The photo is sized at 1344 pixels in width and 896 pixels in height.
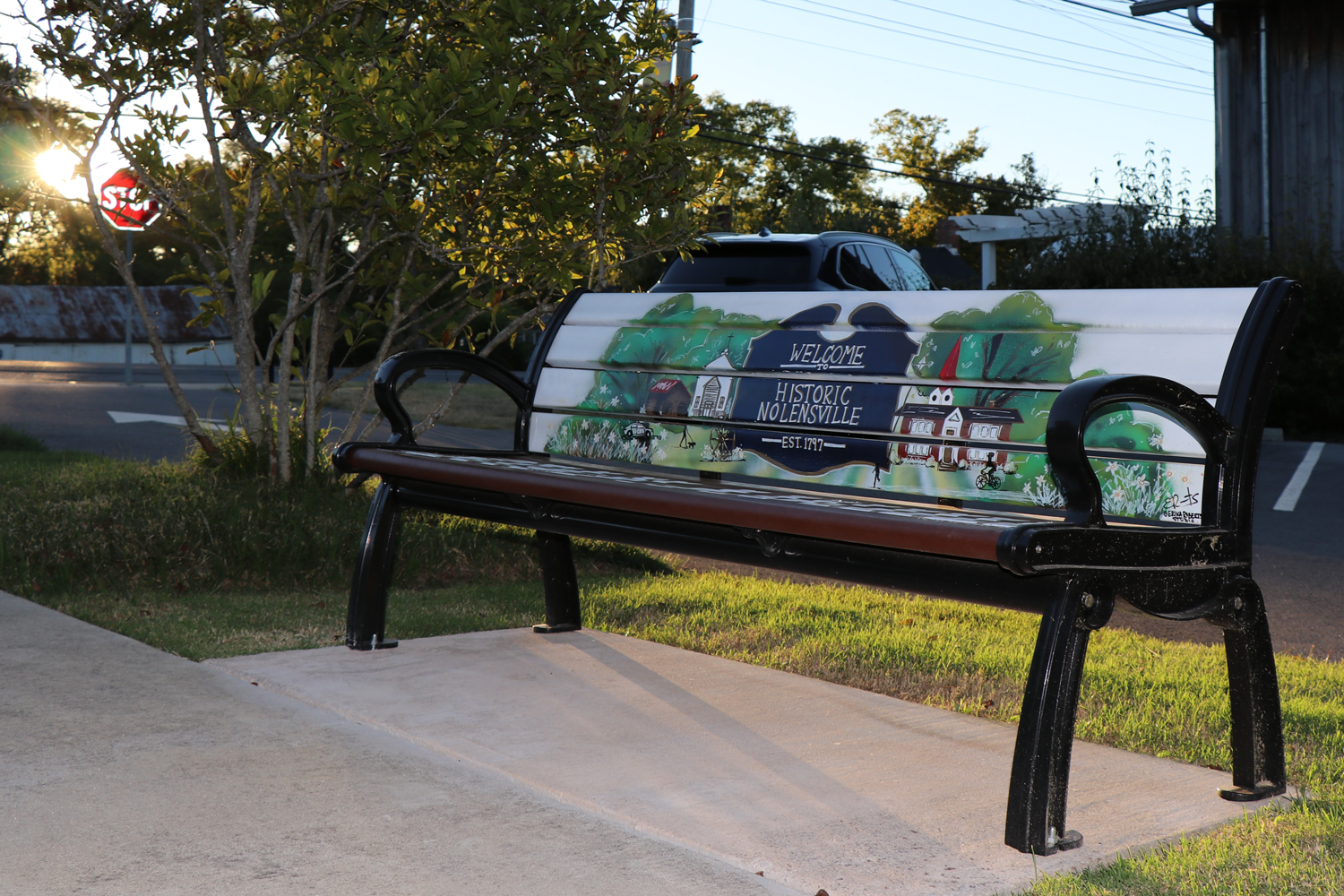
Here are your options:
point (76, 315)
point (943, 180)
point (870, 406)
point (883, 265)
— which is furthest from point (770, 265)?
point (943, 180)

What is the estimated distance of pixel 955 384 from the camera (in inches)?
127

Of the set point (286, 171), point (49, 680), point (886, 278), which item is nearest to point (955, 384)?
point (49, 680)

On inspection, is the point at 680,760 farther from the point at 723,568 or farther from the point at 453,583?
the point at 723,568

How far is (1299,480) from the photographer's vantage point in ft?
34.6

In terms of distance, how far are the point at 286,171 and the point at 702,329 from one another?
3.07 meters

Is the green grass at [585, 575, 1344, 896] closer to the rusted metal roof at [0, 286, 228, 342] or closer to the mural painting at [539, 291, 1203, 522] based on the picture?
the mural painting at [539, 291, 1203, 522]

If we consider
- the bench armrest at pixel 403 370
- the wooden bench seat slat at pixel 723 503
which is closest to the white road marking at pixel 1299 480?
the bench armrest at pixel 403 370

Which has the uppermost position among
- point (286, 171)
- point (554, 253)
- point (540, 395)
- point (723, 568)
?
point (286, 171)

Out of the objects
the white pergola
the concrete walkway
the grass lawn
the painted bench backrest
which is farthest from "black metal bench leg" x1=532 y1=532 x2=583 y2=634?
the white pergola

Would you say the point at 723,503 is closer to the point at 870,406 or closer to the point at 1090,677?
the point at 870,406

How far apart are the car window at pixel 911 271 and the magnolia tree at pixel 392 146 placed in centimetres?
586

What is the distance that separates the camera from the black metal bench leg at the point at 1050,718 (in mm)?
2369

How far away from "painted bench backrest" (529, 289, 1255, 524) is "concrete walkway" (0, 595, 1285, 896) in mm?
672

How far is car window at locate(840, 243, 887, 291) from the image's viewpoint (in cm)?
1046
